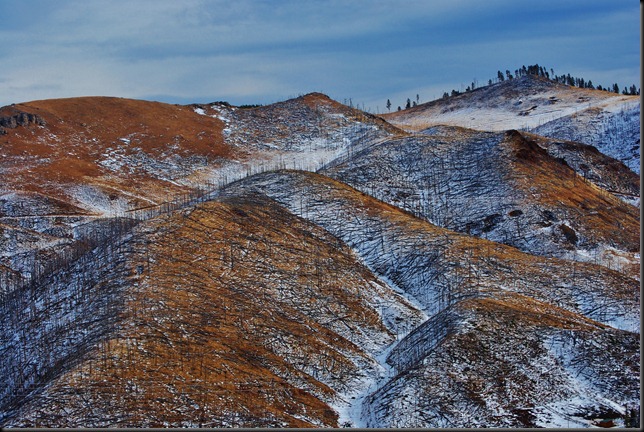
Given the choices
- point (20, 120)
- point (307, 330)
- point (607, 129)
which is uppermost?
point (20, 120)

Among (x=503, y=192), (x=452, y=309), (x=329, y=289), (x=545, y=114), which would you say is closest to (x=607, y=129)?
(x=545, y=114)

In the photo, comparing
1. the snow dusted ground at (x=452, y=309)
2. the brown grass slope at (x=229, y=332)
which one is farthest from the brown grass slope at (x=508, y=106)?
the brown grass slope at (x=229, y=332)

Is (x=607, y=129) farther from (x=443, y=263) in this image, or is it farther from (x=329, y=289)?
(x=329, y=289)

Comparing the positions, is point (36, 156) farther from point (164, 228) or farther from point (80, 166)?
point (164, 228)

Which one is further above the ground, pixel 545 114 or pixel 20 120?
pixel 545 114

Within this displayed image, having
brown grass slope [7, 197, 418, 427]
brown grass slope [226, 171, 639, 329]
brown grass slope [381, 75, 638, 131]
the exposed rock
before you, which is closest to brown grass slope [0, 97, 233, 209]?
the exposed rock

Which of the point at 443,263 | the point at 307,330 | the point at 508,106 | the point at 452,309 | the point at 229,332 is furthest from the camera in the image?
the point at 508,106

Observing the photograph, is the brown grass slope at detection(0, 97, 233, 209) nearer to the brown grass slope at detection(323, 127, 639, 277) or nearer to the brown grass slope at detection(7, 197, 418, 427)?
the brown grass slope at detection(323, 127, 639, 277)

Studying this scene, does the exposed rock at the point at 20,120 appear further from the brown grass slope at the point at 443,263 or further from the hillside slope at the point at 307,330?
the hillside slope at the point at 307,330

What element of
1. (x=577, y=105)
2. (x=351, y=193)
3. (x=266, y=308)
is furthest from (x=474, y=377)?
(x=577, y=105)
